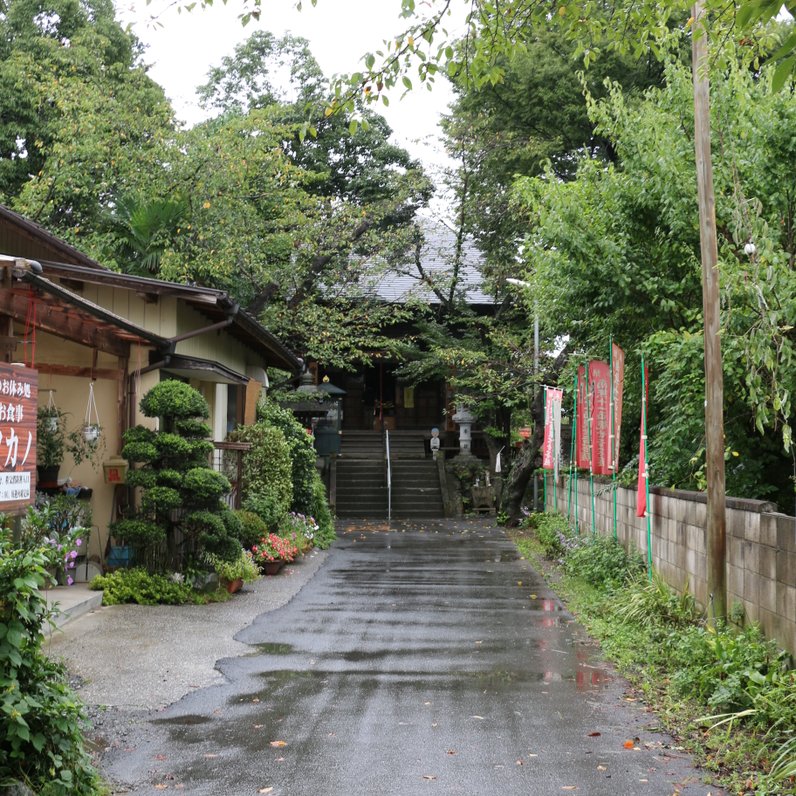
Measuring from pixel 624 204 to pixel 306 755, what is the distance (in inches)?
326

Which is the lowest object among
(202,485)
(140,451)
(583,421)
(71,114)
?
(202,485)

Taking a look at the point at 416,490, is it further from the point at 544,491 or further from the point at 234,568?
the point at 234,568

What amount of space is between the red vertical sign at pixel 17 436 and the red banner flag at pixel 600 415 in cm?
798

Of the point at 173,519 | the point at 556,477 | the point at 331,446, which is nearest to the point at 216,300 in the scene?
the point at 173,519

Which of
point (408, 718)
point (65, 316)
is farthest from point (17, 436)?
point (65, 316)

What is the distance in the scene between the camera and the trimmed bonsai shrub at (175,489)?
1092 centimetres

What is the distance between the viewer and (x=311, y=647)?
8.94m

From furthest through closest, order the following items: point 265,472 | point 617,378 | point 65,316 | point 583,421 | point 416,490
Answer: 1. point 416,490
2. point 265,472
3. point 583,421
4. point 617,378
5. point 65,316

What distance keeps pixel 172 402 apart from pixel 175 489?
100 cm

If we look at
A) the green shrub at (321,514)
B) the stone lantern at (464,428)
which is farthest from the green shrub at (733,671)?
the stone lantern at (464,428)

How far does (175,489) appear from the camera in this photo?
11.0 metres

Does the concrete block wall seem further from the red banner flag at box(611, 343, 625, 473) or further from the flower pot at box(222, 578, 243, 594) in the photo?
the flower pot at box(222, 578, 243, 594)

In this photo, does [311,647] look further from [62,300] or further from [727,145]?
[727,145]

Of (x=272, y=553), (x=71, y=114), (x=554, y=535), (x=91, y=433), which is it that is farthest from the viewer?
(x=71, y=114)
